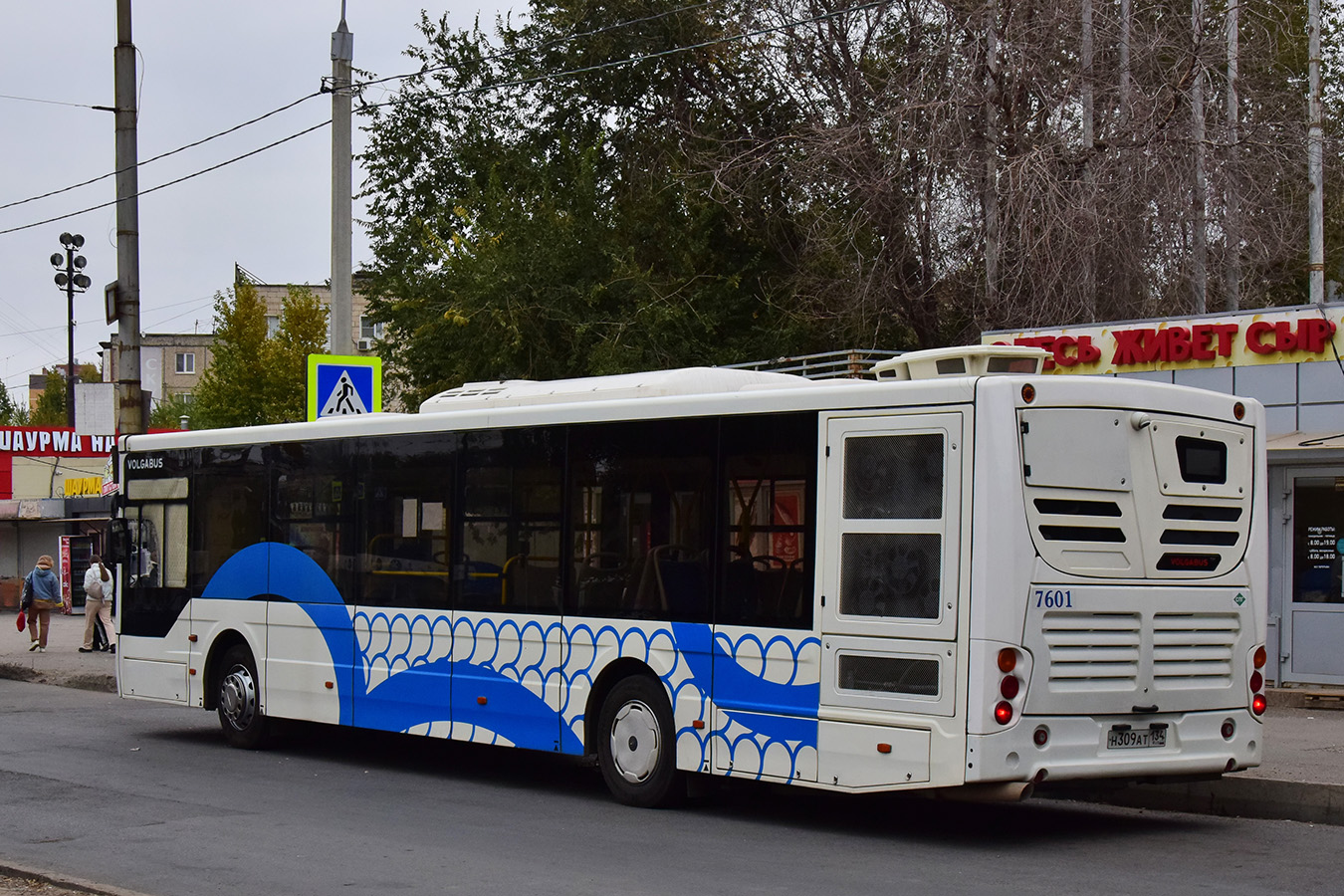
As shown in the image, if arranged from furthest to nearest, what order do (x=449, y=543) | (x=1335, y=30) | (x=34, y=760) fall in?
1. (x=1335, y=30)
2. (x=34, y=760)
3. (x=449, y=543)

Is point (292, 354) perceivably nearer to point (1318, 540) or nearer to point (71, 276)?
point (71, 276)

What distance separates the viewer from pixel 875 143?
878 inches

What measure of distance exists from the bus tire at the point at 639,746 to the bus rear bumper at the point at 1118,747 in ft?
8.52

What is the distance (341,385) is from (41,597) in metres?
11.1

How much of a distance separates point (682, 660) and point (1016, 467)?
2752mm

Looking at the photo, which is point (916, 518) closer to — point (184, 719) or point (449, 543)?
point (449, 543)

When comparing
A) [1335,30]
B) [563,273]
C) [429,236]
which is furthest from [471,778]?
Result: [1335,30]

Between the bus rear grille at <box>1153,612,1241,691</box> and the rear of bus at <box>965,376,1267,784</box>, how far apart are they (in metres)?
0.01

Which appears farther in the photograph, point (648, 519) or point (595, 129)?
point (595, 129)

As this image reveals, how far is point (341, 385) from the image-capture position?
1777 cm

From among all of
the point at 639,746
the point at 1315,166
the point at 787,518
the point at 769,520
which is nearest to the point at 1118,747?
the point at 787,518

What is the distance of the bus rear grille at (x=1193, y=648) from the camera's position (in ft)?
32.1

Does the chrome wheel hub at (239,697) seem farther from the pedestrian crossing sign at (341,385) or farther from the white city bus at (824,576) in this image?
the pedestrian crossing sign at (341,385)

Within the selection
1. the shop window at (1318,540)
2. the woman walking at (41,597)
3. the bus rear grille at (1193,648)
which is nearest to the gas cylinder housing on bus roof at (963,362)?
the bus rear grille at (1193,648)
